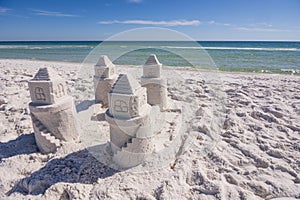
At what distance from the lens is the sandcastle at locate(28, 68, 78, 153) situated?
13.6 ft

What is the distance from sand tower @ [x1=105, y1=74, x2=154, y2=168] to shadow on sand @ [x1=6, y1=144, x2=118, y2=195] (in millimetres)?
380

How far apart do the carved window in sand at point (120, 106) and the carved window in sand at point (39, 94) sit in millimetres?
1606

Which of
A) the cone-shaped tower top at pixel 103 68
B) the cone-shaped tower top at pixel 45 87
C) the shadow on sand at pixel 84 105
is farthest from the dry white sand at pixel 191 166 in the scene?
the cone-shaped tower top at pixel 103 68

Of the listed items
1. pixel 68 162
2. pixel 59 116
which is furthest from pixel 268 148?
pixel 59 116

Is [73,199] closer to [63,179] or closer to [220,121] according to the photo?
[63,179]

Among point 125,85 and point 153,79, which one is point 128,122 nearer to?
point 125,85

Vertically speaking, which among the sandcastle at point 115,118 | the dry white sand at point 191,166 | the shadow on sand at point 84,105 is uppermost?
the sandcastle at point 115,118

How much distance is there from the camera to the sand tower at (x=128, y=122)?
355 centimetres

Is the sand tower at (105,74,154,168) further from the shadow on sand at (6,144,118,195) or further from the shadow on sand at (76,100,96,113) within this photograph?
the shadow on sand at (76,100,96,113)

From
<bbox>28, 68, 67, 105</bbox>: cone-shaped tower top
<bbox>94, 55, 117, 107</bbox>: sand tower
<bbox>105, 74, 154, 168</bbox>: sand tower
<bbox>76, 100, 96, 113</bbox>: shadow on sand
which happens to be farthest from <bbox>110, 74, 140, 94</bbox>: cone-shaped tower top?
<bbox>76, 100, 96, 113</bbox>: shadow on sand

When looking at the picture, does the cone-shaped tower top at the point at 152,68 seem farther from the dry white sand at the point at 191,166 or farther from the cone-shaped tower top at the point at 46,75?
the cone-shaped tower top at the point at 46,75

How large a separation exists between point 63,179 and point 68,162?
420 millimetres

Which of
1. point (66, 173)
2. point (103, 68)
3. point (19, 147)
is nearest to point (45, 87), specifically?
point (19, 147)

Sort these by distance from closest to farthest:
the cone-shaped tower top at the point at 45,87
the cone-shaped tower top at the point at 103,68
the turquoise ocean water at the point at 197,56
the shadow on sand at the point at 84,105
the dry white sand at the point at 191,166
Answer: the dry white sand at the point at 191,166
the cone-shaped tower top at the point at 45,87
the cone-shaped tower top at the point at 103,68
the shadow on sand at the point at 84,105
the turquoise ocean water at the point at 197,56
